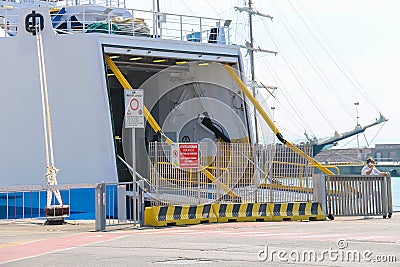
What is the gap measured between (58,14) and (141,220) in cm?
1081

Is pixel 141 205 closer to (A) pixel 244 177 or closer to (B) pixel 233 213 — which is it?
(B) pixel 233 213

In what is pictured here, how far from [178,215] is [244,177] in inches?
108

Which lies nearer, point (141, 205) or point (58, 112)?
point (141, 205)

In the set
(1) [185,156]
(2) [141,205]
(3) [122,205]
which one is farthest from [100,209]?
(1) [185,156]

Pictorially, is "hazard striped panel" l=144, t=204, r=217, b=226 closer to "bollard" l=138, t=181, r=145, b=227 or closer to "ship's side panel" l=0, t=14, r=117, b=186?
"bollard" l=138, t=181, r=145, b=227

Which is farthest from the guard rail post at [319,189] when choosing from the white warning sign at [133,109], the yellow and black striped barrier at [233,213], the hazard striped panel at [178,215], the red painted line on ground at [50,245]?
the red painted line on ground at [50,245]

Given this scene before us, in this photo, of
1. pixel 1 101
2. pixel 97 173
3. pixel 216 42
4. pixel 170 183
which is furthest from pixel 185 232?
pixel 216 42

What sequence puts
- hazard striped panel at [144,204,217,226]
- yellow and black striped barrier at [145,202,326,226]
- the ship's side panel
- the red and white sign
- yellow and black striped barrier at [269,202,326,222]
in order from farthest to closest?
the ship's side panel
yellow and black striped barrier at [269,202,326,222]
the red and white sign
yellow and black striped barrier at [145,202,326,226]
hazard striped panel at [144,204,217,226]

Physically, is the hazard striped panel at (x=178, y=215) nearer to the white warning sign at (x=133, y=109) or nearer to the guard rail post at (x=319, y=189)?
the white warning sign at (x=133, y=109)

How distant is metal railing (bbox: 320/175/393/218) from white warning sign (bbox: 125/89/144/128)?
471cm

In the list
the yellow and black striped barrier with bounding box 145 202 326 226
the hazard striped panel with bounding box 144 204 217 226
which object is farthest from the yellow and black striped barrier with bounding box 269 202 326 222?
the hazard striped panel with bounding box 144 204 217 226

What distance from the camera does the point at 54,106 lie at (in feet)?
73.7

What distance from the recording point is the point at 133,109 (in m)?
17.1

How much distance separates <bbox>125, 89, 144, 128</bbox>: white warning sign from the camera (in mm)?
17062
